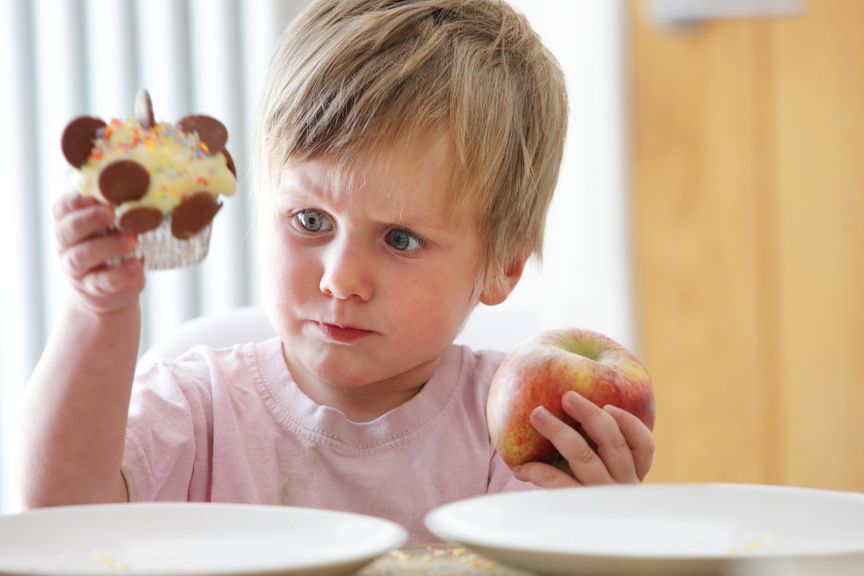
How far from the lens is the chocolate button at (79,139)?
665 millimetres

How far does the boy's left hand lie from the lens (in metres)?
0.90

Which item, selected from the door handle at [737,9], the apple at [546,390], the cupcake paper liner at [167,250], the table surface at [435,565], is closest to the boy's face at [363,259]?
the apple at [546,390]

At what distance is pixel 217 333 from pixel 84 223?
62 cm

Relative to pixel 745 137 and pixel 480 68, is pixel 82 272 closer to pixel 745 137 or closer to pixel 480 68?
pixel 480 68

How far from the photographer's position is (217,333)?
4.32 feet

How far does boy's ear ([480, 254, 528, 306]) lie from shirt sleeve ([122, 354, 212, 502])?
287mm

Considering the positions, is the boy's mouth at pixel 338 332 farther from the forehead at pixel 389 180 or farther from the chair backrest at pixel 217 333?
the chair backrest at pixel 217 333

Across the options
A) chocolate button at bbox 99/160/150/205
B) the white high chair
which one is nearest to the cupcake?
chocolate button at bbox 99/160/150/205

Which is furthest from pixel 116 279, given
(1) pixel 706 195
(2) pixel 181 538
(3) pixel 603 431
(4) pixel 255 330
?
(1) pixel 706 195

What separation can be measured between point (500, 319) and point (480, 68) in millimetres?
425

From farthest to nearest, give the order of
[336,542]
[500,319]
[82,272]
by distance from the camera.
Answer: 1. [500,319]
2. [82,272]
3. [336,542]

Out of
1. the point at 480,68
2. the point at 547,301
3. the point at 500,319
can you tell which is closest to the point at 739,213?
the point at 547,301

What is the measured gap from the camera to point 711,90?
2.01 m

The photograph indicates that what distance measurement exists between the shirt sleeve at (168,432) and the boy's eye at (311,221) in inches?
7.9
